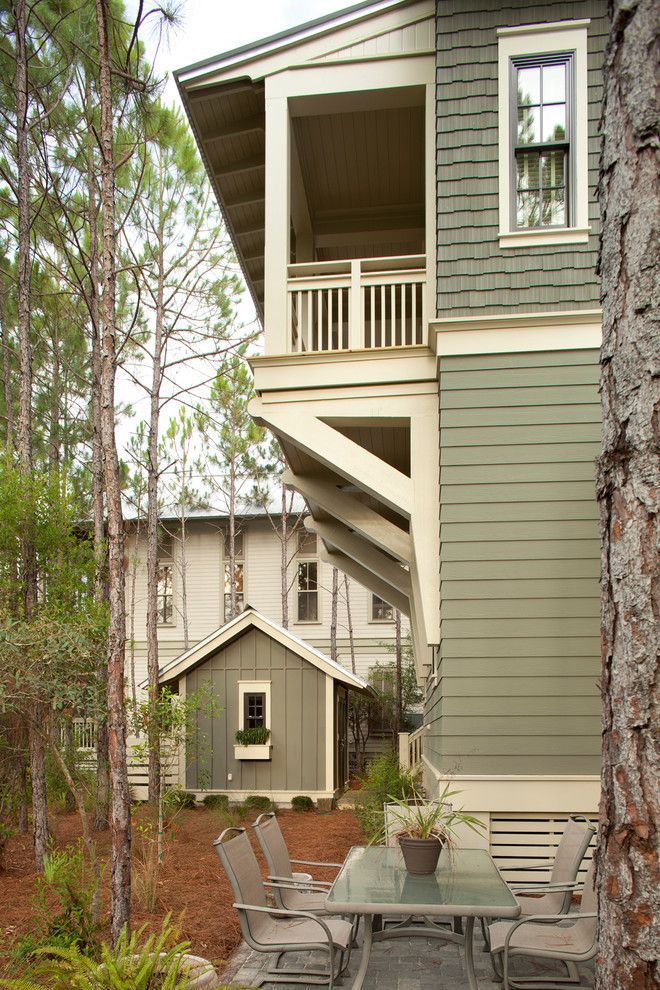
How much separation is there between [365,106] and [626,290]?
568 centimetres

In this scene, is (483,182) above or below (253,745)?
above

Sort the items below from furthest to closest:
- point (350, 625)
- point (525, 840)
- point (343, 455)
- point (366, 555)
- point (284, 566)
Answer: point (284, 566)
point (350, 625)
point (366, 555)
point (343, 455)
point (525, 840)

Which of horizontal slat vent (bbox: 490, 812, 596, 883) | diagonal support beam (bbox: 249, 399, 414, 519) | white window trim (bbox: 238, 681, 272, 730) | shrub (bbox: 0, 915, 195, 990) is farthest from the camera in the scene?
white window trim (bbox: 238, 681, 272, 730)

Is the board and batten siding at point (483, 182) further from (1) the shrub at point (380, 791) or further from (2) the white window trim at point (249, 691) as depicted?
(2) the white window trim at point (249, 691)

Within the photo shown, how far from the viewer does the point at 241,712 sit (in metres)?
13.6

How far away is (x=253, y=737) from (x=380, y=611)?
7.82 meters

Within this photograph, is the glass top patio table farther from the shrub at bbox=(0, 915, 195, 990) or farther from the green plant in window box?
the green plant in window box

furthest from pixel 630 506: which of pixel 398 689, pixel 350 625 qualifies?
pixel 350 625

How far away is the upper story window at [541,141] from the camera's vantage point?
710cm

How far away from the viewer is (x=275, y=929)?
16.4 ft

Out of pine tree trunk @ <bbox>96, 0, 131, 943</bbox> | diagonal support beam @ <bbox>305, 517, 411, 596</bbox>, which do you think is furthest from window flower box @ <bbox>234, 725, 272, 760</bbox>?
pine tree trunk @ <bbox>96, 0, 131, 943</bbox>

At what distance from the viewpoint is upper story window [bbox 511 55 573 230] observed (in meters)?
7.10

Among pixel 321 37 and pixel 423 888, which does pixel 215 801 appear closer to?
pixel 423 888

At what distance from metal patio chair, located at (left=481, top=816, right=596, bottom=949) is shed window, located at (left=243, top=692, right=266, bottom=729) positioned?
27.7 ft
